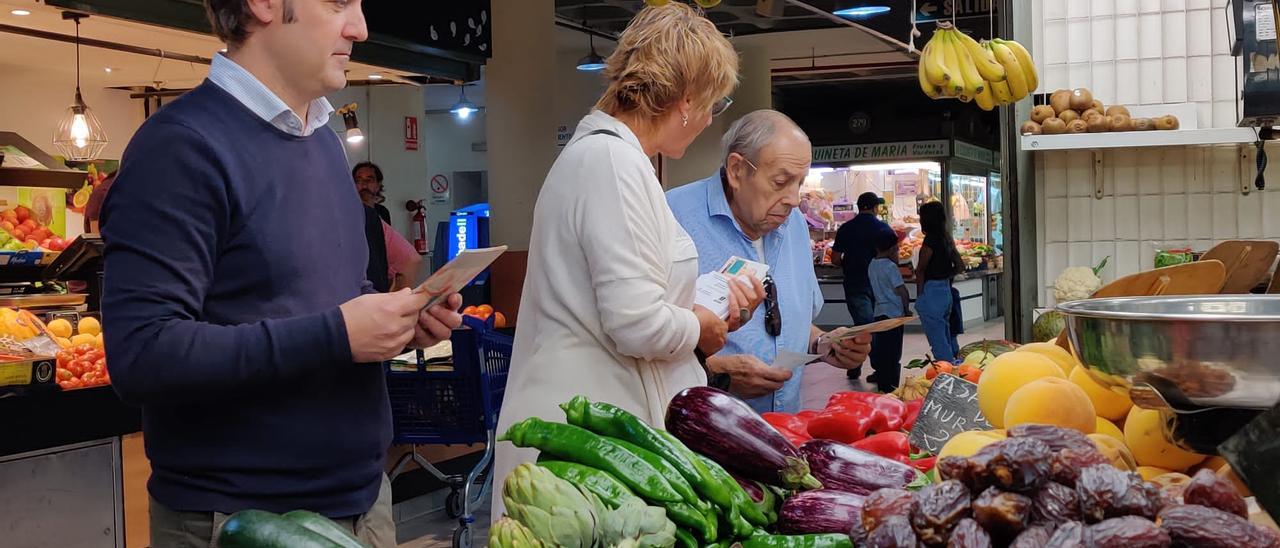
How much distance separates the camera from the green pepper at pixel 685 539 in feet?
4.35

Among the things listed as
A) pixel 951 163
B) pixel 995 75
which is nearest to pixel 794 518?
pixel 995 75

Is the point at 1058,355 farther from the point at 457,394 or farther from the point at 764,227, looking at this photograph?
the point at 457,394

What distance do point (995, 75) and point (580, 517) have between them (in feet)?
13.3

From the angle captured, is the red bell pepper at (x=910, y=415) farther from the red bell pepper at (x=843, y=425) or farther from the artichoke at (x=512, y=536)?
the artichoke at (x=512, y=536)

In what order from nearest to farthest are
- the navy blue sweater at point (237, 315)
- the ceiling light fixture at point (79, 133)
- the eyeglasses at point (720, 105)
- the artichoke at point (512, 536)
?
the artichoke at point (512, 536) < the navy blue sweater at point (237, 315) < the eyeglasses at point (720, 105) < the ceiling light fixture at point (79, 133)

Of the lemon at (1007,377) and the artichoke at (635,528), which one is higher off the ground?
the lemon at (1007,377)

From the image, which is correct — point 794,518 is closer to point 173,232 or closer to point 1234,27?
point 173,232

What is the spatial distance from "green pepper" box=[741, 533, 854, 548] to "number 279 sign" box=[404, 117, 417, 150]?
1388 centimetres

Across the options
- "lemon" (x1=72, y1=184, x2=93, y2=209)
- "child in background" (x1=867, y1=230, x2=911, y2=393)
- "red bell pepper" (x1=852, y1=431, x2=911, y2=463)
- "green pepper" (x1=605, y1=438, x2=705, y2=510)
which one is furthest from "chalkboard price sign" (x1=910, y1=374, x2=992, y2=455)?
"lemon" (x1=72, y1=184, x2=93, y2=209)

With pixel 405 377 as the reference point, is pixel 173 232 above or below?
above

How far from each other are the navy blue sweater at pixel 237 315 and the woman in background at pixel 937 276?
8801 mm

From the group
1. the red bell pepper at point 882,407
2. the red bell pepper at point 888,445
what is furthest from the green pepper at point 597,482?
the red bell pepper at point 882,407

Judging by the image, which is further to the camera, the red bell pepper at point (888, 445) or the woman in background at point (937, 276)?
the woman in background at point (937, 276)

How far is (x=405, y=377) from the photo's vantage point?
5207 mm
